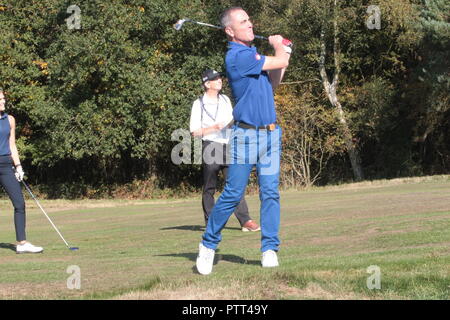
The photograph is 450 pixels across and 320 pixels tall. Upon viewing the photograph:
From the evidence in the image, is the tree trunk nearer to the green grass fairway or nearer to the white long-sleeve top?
the green grass fairway

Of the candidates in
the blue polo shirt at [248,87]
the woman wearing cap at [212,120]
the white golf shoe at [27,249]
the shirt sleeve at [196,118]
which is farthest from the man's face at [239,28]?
the white golf shoe at [27,249]

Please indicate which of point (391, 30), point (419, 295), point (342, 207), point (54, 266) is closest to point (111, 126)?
point (391, 30)

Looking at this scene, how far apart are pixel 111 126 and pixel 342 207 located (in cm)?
2068

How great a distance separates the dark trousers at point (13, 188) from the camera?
11.1 metres

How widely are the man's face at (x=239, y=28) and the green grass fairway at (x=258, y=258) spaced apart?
2.34 metres

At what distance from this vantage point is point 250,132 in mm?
7379

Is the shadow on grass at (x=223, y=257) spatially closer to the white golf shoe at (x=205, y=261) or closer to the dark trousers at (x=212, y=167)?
the white golf shoe at (x=205, y=261)

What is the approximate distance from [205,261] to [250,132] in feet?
4.49

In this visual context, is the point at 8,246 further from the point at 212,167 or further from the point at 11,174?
the point at 212,167

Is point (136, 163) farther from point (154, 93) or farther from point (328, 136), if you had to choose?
point (328, 136)

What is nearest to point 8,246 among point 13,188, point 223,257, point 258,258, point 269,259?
point 13,188

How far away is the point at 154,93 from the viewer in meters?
33.9

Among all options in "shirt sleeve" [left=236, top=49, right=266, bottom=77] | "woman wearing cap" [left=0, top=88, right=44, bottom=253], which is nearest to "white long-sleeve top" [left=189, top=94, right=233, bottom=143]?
"woman wearing cap" [left=0, top=88, right=44, bottom=253]

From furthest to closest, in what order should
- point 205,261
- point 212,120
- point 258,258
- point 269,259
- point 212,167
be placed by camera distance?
point 212,167 < point 212,120 < point 258,258 < point 269,259 < point 205,261
